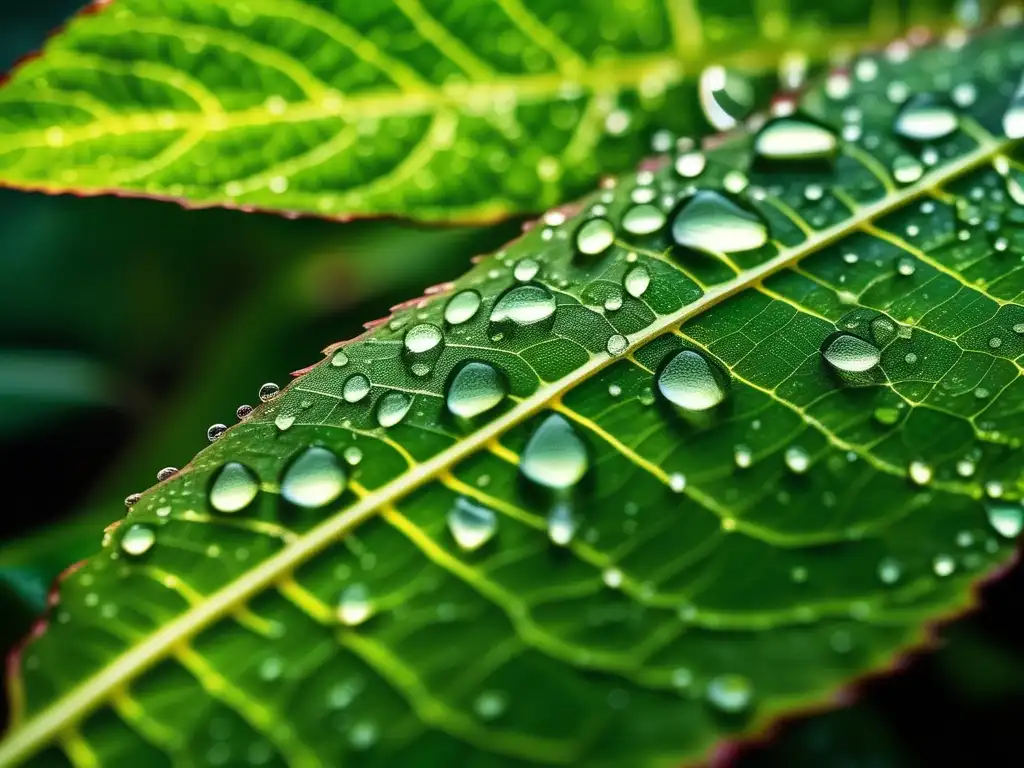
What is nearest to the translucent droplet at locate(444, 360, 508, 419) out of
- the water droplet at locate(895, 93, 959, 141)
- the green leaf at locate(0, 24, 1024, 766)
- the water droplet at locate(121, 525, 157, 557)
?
the green leaf at locate(0, 24, 1024, 766)

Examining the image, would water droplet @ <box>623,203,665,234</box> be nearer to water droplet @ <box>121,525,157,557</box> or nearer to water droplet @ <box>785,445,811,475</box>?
water droplet @ <box>785,445,811,475</box>

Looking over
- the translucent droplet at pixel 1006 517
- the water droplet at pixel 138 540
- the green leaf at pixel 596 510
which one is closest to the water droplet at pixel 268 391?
the green leaf at pixel 596 510

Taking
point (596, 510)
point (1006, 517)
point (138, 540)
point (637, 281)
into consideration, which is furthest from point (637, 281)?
point (138, 540)

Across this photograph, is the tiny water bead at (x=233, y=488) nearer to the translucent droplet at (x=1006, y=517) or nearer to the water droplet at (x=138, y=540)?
the water droplet at (x=138, y=540)

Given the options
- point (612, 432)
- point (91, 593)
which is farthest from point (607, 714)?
point (91, 593)

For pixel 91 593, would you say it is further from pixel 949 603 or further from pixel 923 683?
pixel 923 683

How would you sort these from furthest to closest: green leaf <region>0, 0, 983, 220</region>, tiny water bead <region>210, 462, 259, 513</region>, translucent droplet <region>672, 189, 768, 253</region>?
green leaf <region>0, 0, 983, 220</region>
translucent droplet <region>672, 189, 768, 253</region>
tiny water bead <region>210, 462, 259, 513</region>

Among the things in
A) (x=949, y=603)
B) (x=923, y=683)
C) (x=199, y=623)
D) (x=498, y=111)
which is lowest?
(x=923, y=683)

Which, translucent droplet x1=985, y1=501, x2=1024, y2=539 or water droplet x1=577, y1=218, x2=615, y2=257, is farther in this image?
water droplet x1=577, y1=218, x2=615, y2=257
